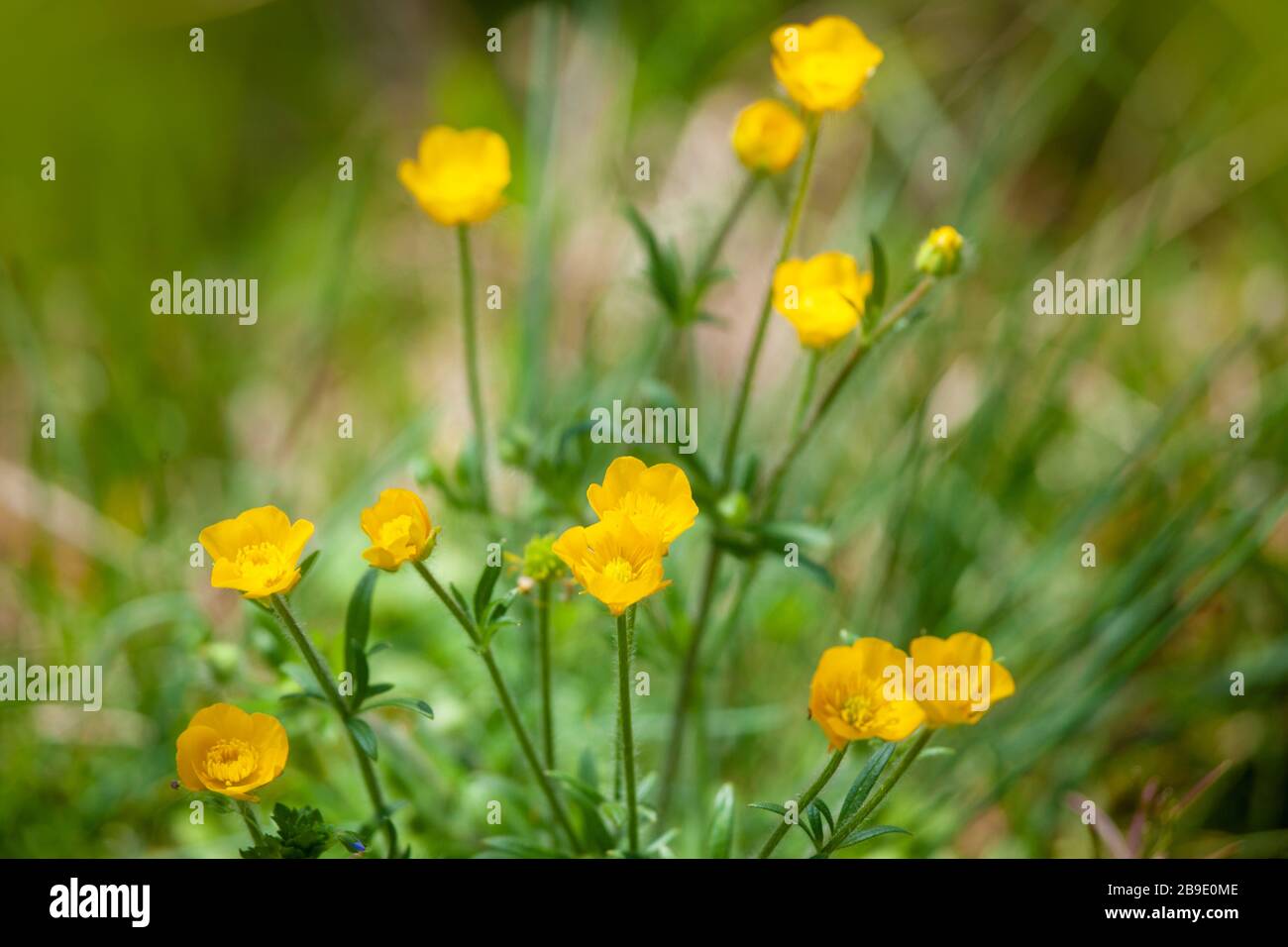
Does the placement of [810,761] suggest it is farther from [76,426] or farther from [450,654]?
[76,426]

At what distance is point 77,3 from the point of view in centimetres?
267

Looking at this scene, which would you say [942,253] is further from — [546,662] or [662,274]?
[546,662]

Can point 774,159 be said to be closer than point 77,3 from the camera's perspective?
Yes

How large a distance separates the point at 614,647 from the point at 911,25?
94.0 inches

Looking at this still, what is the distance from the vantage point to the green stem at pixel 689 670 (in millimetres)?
1360

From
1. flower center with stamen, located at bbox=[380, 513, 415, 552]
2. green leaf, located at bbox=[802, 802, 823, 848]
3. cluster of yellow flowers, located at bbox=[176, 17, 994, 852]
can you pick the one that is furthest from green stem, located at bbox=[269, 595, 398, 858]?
green leaf, located at bbox=[802, 802, 823, 848]

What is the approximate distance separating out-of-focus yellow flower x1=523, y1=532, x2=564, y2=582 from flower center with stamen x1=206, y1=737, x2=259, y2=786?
1.02 feet

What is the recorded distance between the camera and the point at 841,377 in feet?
4.08

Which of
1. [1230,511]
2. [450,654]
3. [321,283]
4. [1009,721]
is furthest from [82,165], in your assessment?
[1230,511]

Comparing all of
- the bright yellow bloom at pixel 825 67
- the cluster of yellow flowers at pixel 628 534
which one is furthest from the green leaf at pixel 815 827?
the bright yellow bloom at pixel 825 67

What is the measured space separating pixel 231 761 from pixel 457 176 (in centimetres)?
71

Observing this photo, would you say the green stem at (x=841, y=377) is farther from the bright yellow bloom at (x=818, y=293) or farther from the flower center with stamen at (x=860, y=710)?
the flower center with stamen at (x=860, y=710)

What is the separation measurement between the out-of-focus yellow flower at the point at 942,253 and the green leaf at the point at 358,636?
662mm

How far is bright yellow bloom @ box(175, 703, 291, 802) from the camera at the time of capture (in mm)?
1021
